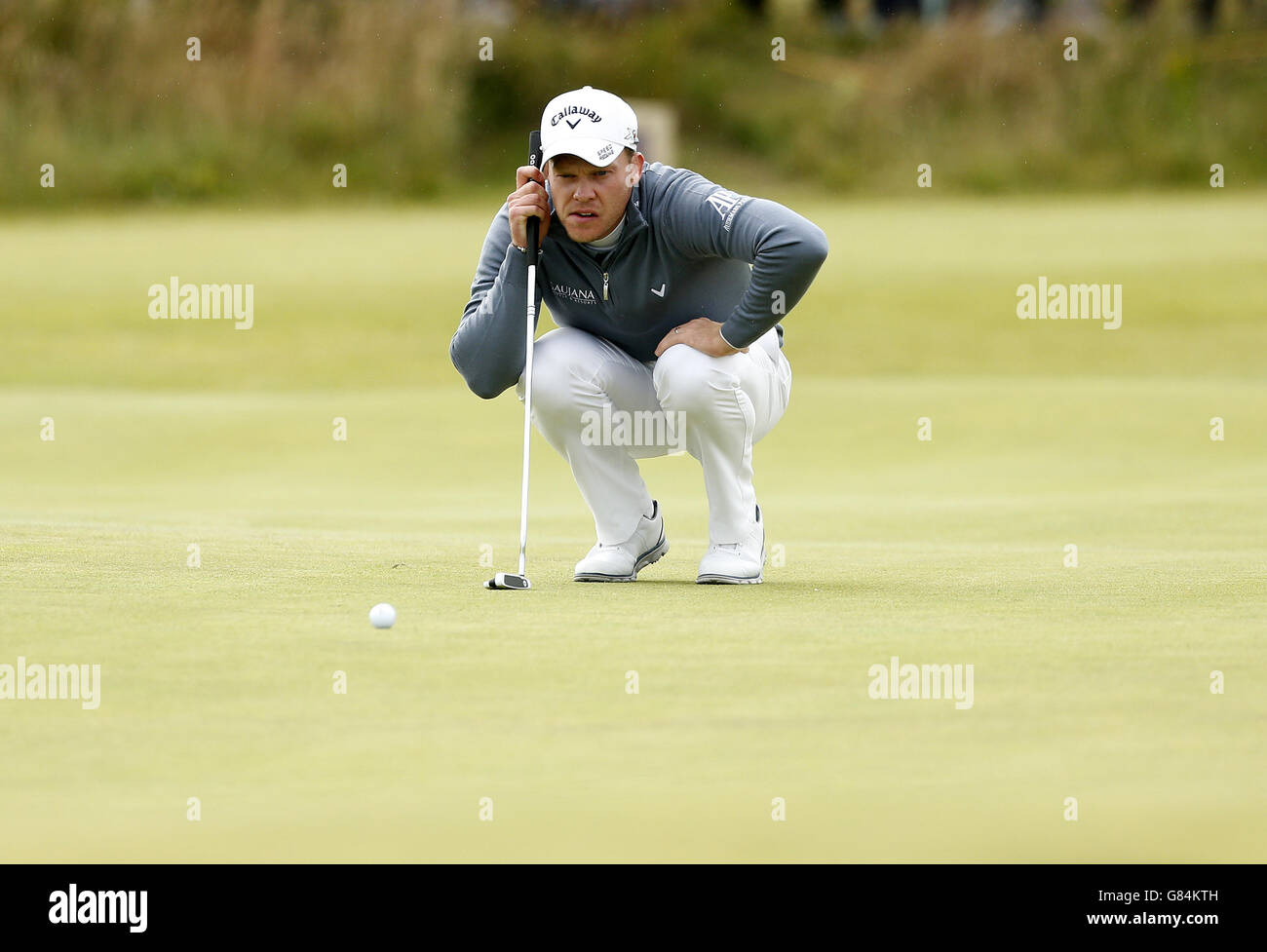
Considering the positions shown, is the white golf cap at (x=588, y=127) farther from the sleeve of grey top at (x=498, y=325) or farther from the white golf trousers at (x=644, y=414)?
the white golf trousers at (x=644, y=414)

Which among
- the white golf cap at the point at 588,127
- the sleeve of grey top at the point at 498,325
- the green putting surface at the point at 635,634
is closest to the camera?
the green putting surface at the point at 635,634

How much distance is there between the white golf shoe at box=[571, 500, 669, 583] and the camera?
216 inches

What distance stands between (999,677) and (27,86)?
1918cm

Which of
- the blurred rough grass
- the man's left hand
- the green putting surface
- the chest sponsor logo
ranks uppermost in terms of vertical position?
the blurred rough grass

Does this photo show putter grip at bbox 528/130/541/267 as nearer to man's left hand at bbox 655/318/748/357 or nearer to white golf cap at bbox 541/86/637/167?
white golf cap at bbox 541/86/637/167

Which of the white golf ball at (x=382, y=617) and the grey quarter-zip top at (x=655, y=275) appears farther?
the grey quarter-zip top at (x=655, y=275)

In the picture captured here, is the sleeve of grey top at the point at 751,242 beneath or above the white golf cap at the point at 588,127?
beneath

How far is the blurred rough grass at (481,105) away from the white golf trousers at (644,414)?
16120 mm

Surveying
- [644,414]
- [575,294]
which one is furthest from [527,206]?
[644,414]

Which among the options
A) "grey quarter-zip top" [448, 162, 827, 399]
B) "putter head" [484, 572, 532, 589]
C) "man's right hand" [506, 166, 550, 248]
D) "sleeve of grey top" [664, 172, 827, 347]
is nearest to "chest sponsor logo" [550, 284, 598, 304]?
"grey quarter-zip top" [448, 162, 827, 399]

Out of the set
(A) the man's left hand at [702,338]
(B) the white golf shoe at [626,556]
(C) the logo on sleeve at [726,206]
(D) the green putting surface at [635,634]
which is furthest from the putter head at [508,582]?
(C) the logo on sleeve at [726,206]

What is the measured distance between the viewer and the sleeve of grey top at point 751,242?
5020 mm

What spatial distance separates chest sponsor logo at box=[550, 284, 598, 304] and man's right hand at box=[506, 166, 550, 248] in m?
A: 0.23
